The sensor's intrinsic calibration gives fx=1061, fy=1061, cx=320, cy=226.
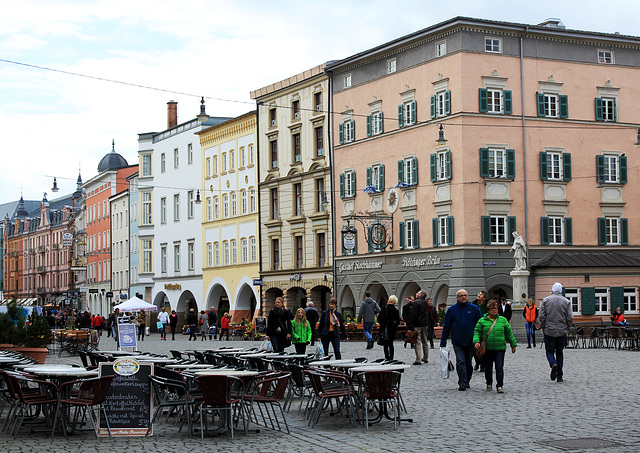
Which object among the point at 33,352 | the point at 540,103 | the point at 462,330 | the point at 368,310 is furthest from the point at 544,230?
the point at 462,330

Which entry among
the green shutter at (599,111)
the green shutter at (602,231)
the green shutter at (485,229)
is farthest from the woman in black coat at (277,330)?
the green shutter at (599,111)

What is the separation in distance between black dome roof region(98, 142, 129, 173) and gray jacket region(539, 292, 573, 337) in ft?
298

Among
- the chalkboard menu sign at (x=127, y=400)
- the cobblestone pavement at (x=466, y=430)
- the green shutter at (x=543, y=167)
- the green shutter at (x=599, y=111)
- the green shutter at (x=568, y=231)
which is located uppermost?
the green shutter at (x=599, y=111)

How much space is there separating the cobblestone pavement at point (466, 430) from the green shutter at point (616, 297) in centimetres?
2865

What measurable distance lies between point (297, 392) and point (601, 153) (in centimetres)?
3523

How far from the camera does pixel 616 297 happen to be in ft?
158

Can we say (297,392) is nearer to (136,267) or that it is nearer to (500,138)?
(500,138)

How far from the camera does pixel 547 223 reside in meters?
48.7

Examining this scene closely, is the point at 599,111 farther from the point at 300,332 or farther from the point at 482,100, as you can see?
the point at 300,332

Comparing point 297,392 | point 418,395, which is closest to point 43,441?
point 297,392

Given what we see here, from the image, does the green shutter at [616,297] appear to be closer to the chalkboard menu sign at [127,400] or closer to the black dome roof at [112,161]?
the chalkboard menu sign at [127,400]

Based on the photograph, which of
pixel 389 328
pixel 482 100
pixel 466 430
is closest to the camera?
pixel 466 430

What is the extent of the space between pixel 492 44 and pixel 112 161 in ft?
221

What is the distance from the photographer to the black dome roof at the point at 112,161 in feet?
356
